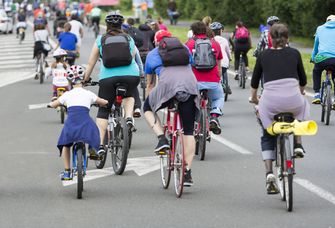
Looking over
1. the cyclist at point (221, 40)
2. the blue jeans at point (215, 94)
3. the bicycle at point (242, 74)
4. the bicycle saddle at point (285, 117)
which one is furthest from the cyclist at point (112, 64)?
the bicycle at point (242, 74)

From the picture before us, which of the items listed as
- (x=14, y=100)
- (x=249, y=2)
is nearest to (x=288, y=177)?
(x=14, y=100)

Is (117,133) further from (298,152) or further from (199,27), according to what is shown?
(298,152)

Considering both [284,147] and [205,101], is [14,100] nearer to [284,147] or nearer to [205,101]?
[205,101]

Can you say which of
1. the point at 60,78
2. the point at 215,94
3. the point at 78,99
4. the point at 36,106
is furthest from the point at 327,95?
the point at 78,99

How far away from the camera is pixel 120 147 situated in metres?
12.6

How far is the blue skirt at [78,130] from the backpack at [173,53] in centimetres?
99

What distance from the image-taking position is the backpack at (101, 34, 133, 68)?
12516 millimetres

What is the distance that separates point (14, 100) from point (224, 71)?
535cm

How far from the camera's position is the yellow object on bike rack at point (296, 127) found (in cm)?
990

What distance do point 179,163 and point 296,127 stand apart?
1.61m

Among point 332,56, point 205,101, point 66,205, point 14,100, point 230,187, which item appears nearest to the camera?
point 66,205

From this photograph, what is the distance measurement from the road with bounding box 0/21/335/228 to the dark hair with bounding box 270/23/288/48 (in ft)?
5.06

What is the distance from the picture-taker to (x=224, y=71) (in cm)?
2161

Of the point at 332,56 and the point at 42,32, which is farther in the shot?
the point at 42,32
